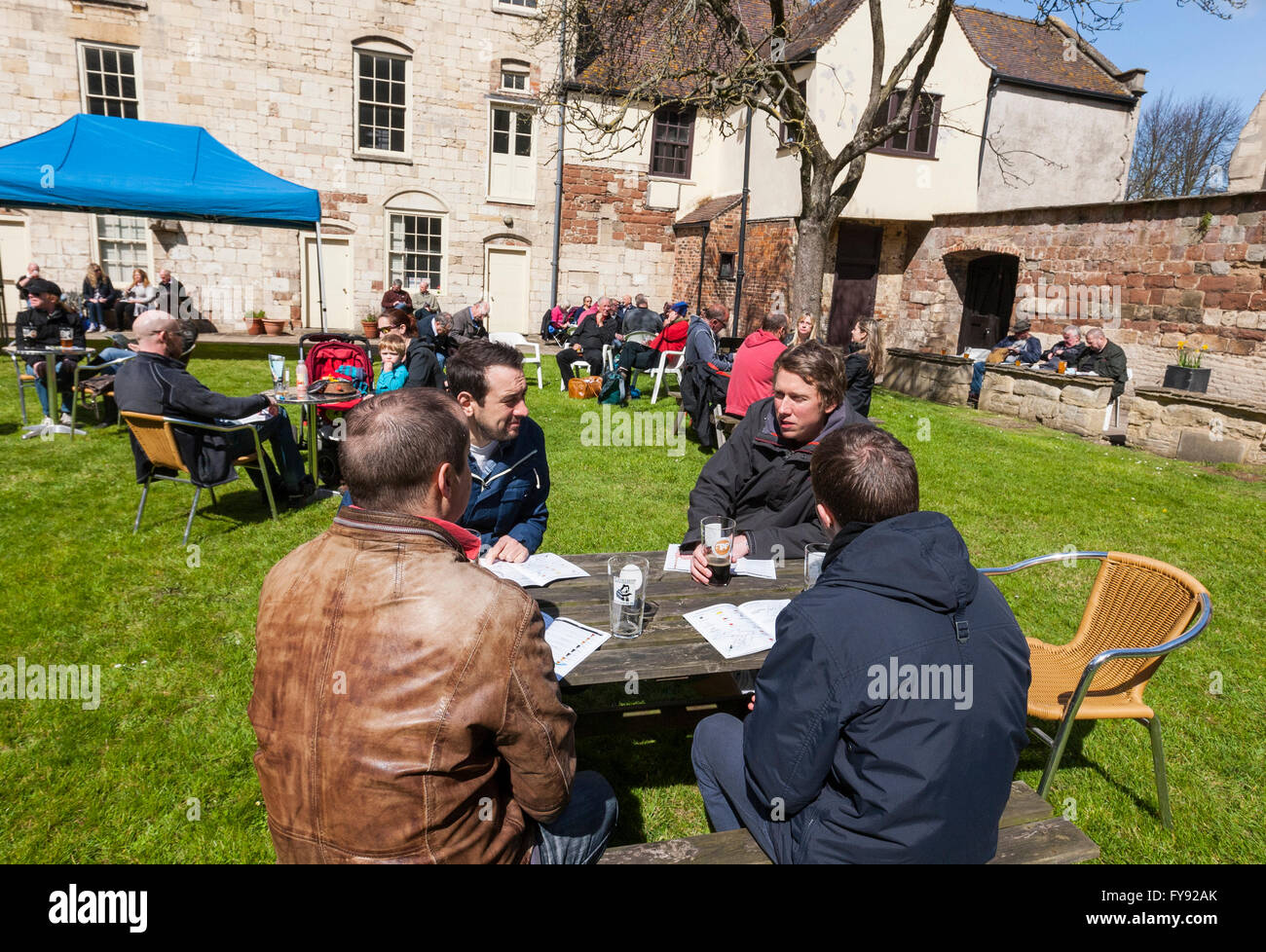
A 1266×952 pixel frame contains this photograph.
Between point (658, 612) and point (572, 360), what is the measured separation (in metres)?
9.86

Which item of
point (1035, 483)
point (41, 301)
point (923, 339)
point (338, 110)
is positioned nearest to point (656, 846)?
point (1035, 483)

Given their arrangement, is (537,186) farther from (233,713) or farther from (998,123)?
(233,713)

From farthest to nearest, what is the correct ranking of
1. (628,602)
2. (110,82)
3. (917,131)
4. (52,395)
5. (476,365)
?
(917,131) → (110,82) → (52,395) → (476,365) → (628,602)

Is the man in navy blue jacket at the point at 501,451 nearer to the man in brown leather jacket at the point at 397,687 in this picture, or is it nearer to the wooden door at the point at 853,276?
the man in brown leather jacket at the point at 397,687

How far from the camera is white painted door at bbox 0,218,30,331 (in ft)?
52.8

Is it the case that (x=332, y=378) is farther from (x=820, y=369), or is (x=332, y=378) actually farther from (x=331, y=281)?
(x=331, y=281)

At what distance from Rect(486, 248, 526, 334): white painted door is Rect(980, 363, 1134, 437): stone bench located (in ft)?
38.3

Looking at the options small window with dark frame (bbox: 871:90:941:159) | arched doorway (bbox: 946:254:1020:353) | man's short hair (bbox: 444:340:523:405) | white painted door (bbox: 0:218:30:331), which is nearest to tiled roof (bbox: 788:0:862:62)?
small window with dark frame (bbox: 871:90:941:159)

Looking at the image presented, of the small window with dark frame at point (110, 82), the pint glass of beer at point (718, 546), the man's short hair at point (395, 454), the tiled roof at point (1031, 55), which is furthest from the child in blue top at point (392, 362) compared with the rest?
the tiled roof at point (1031, 55)

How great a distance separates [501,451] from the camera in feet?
11.6

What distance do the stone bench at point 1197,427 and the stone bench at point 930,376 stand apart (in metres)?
2.74

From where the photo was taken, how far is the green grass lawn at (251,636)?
2936 mm

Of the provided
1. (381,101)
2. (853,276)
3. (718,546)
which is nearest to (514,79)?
(381,101)

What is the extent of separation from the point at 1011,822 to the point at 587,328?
35.5 feet
